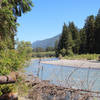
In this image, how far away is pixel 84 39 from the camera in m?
41.3

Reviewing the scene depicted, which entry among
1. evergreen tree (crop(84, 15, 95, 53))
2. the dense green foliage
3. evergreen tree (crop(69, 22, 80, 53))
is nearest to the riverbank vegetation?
the dense green foliage

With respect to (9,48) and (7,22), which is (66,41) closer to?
(9,48)

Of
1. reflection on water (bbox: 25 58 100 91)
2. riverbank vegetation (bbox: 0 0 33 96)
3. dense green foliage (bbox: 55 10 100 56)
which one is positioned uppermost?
dense green foliage (bbox: 55 10 100 56)

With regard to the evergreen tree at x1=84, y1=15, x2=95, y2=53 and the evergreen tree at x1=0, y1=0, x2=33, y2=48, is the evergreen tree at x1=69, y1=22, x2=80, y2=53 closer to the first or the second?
the evergreen tree at x1=84, y1=15, x2=95, y2=53

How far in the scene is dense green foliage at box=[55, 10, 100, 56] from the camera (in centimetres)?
3734

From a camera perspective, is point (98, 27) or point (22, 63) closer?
point (22, 63)

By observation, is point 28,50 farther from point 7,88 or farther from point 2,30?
point 7,88

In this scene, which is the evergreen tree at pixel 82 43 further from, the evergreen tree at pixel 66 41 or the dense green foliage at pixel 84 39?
the evergreen tree at pixel 66 41

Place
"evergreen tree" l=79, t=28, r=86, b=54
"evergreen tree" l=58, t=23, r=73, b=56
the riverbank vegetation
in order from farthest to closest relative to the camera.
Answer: "evergreen tree" l=58, t=23, r=73, b=56 < "evergreen tree" l=79, t=28, r=86, b=54 < the riverbank vegetation

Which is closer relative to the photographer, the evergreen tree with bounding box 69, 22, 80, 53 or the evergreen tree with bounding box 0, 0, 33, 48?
the evergreen tree with bounding box 0, 0, 33, 48

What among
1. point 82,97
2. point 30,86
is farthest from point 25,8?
point 82,97

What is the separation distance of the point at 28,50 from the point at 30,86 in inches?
49.5

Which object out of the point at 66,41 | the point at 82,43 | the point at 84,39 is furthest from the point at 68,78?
the point at 84,39

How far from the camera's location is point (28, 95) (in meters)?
4.80
